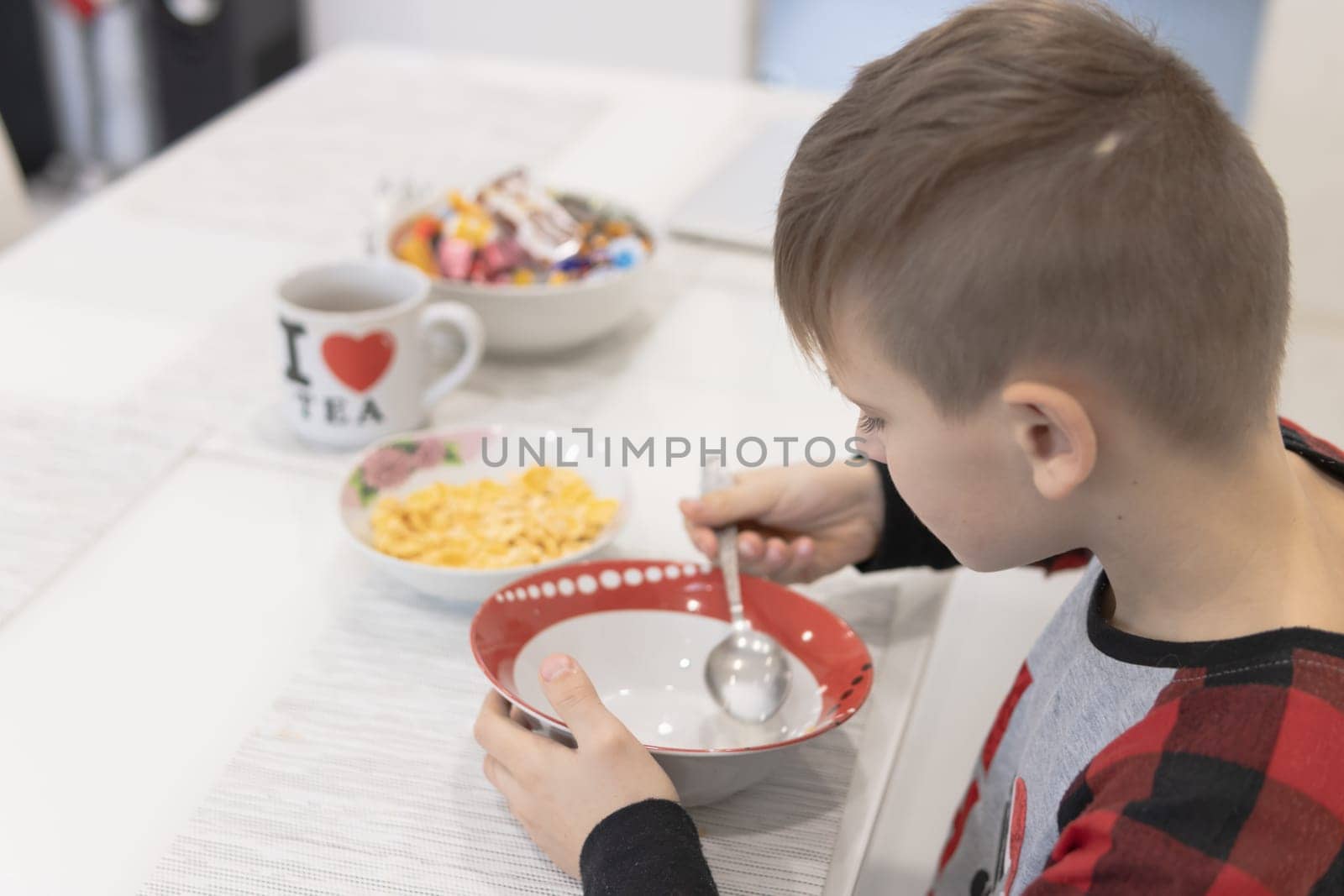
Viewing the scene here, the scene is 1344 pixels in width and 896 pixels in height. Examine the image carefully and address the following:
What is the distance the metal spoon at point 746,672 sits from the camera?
0.70m

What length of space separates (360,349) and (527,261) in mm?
205

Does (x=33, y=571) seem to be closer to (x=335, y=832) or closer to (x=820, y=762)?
(x=335, y=832)

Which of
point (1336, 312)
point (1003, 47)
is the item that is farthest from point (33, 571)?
point (1336, 312)

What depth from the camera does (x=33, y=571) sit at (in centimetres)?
78

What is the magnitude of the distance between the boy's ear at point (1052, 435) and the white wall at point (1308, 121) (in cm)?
166

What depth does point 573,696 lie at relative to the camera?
63cm

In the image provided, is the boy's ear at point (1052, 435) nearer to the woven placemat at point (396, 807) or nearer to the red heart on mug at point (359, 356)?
the woven placemat at point (396, 807)

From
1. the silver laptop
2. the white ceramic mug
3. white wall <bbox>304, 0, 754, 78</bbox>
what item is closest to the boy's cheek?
the white ceramic mug

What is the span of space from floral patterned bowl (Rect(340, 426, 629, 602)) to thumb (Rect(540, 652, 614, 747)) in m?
0.12

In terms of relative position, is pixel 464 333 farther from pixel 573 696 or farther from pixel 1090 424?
pixel 1090 424

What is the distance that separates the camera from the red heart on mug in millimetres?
896

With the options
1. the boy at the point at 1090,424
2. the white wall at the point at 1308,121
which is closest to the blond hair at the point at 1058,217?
the boy at the point at 1090,424

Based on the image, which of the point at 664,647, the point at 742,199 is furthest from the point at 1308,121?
the point at 664,647

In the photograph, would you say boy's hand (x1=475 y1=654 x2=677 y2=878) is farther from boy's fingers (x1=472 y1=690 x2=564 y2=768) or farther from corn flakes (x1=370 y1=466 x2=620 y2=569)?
corn flakes (x1=370 y1=466 x2=620 y2=569)
